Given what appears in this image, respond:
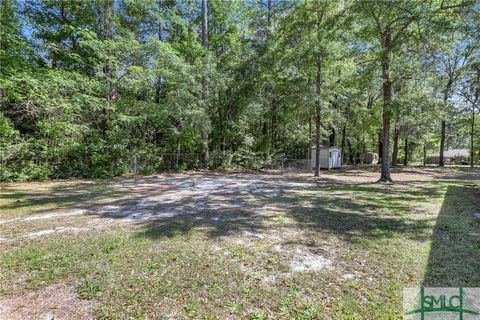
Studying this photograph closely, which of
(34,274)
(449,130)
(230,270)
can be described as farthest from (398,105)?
(449,130)

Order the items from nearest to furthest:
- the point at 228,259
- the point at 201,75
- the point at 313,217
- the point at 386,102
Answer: the point at 228,259, the point at 313,217, the point at 386,102, the point at 201,75

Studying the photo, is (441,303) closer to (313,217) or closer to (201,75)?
(313,217)

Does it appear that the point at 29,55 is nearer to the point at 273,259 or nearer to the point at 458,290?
the point at 273,259

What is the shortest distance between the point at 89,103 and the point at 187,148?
5337 mm

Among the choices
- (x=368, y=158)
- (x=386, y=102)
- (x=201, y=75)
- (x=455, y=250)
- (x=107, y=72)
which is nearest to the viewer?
(x=455, y=250)

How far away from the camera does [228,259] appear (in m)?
3.00

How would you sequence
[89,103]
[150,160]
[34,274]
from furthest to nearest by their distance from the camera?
[150,160], [89,103], [34,274]

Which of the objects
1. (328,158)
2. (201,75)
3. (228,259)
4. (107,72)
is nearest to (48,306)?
(228,259)

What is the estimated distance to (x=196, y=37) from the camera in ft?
51.7

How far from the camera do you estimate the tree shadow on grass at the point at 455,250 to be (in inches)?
101

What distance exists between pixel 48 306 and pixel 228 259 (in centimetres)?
167

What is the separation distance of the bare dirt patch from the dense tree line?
8.14 m

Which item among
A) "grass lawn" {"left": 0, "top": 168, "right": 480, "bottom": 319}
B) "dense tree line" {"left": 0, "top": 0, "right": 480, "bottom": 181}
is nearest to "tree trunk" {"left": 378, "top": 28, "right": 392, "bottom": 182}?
"dense tree line" {"left": 0, "top": 0, "right": 480, "bottom": 181}

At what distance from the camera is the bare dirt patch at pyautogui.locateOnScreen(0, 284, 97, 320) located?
6.66 feet
